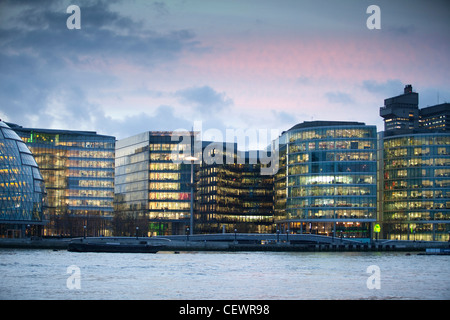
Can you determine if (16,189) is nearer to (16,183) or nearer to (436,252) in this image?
(16,183)

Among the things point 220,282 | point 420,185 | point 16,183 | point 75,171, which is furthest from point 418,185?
point 220,282

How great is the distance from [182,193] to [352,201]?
52629mm

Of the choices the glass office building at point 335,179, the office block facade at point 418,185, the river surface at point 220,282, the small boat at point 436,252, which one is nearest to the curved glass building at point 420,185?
the office block facade at point 418,185

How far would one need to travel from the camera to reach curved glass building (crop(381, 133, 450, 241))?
561 ft

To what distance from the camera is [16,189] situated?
156 metres

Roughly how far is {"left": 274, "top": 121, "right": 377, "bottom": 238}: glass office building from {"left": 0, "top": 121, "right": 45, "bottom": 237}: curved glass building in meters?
61.8

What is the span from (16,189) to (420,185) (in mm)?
94915

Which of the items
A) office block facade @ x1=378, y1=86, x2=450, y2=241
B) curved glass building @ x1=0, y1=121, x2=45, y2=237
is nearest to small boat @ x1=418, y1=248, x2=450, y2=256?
office block facade @ x1=378, y1=86, x2=450, y2=241

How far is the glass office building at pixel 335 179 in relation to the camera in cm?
16462
